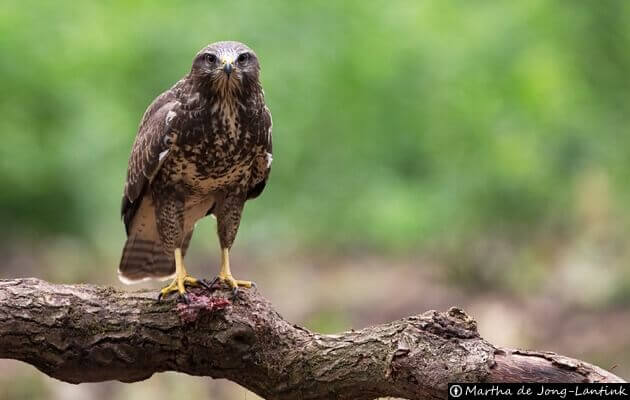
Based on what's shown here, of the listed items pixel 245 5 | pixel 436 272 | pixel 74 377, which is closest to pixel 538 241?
pixel 436 272

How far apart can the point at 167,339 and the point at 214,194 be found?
1072 millimetres

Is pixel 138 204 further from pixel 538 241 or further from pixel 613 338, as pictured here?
pixel 538 241

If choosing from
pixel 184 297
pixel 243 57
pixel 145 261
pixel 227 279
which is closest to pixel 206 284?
pixel 227 279

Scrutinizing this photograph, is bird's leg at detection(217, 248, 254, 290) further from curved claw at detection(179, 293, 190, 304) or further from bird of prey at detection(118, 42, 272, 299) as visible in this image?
curved claw at detection(179, 293, 190, 304)

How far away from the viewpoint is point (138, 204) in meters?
5.88

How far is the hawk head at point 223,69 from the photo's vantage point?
5250mm

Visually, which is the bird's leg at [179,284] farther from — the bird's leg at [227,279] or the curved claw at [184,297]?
the bird's leg at [227,279]

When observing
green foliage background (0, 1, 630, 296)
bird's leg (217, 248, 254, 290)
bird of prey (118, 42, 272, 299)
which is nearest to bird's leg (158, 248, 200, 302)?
bird of prey (118, 42, 272, 299)

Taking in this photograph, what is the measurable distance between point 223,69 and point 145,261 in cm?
145

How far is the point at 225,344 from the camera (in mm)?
4855

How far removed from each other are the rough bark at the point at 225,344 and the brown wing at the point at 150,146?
0.72 metres

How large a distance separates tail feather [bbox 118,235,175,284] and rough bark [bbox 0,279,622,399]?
1.16 m

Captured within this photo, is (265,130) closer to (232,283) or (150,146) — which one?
(150,146)
